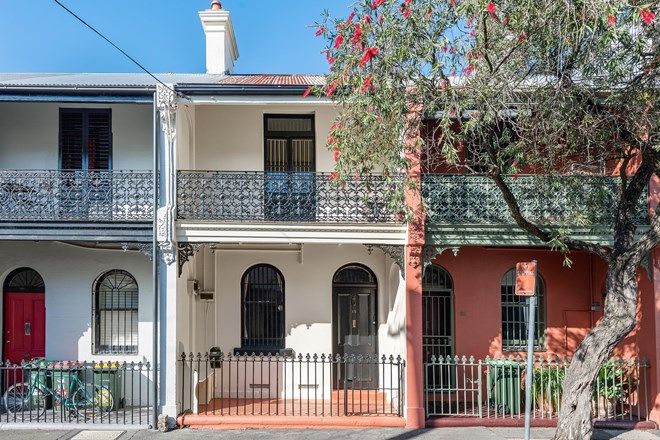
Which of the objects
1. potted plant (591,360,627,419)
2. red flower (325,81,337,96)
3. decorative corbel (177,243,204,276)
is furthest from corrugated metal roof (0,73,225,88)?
potted plant (591,360,627,419)

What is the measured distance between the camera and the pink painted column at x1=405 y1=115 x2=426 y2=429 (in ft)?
30.0

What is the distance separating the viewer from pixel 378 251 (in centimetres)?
1166

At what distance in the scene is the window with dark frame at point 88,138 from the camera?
1095cm

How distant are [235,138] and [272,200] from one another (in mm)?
2448

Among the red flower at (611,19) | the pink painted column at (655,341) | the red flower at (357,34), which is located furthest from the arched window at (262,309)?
the red flower at (611,19)

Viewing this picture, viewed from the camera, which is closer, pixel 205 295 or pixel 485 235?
pixel 485 235

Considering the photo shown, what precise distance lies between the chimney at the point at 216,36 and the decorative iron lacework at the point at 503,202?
7.26 metres

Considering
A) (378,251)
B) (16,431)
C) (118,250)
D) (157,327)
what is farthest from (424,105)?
(16,431)

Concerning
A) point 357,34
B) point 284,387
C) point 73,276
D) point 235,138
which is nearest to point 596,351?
point 357,34

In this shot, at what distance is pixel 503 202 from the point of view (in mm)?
9547

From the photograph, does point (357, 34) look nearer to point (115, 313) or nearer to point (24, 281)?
point (115, 313)

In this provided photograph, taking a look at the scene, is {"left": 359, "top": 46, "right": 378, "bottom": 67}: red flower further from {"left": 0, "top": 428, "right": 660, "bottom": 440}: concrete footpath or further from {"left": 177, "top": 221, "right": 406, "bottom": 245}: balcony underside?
{"left": 0, "top": 428, "right": 660, "bottom": 440}: concrete footpath

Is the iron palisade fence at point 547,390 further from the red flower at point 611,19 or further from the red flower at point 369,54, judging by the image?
the red flower at point 611,19

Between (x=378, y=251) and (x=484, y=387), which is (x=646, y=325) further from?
(x=378, y=251)
